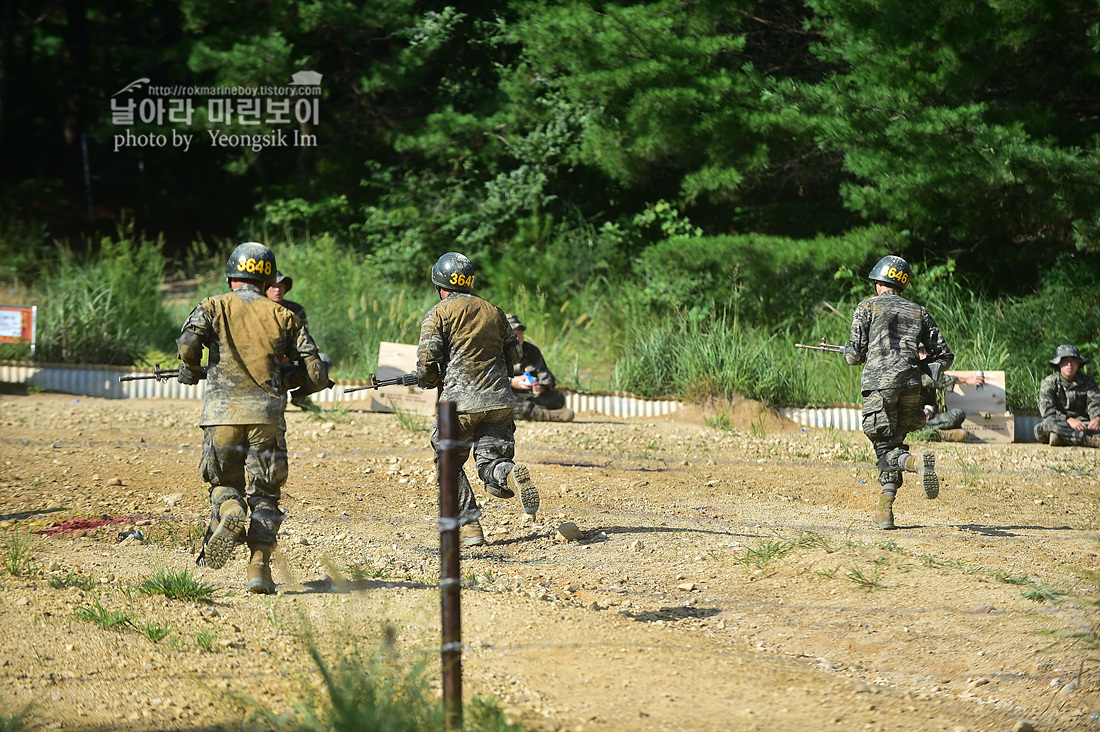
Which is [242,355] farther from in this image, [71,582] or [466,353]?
[466,353]

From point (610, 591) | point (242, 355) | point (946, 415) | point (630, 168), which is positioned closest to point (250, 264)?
point (242, 355)

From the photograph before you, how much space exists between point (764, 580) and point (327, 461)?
4.18 m

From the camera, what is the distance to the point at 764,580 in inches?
227

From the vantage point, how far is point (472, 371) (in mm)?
6227

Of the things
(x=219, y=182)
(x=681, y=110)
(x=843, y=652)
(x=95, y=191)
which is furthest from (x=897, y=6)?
(x=95, y=191)

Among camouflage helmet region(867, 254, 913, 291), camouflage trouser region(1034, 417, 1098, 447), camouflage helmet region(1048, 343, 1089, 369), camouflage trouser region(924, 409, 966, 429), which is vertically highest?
camouflage helmet region(867, 254, 913, 291)

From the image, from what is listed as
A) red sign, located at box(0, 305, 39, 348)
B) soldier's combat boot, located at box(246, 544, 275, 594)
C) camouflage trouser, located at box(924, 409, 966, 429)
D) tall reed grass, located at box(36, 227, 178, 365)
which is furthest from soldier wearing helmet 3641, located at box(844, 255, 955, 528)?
tall reed grass, located at box(36, 227, 178, 365)

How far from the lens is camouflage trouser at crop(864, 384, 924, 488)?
693cm

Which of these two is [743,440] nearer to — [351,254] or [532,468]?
[532,468]

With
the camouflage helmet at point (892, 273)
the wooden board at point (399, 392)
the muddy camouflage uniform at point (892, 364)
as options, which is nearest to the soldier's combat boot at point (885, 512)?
the muddy camouflage uniform at point (892, 364)

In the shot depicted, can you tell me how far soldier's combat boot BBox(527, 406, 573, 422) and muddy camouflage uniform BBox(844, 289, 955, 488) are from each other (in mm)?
4552

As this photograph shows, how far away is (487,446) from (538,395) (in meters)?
4.95

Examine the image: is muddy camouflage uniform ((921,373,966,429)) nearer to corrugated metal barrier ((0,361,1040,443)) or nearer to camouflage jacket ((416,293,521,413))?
corrugated metal barrier ((0,361,1040,443))

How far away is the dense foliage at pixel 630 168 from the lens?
12211mm
